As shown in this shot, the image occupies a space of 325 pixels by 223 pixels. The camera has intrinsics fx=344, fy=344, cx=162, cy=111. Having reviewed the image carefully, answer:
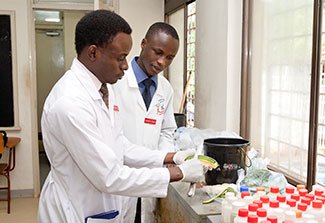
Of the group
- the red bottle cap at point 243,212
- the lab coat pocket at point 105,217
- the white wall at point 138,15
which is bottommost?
the lab coat pocket at point 105,217

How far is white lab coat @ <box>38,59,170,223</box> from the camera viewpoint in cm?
108

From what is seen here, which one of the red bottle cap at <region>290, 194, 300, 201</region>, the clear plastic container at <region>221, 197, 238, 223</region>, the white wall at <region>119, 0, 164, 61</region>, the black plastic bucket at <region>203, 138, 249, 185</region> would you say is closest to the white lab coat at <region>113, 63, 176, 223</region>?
the black plastic bucket at <region>203, 138, 249, 185</region>

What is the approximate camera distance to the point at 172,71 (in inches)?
159

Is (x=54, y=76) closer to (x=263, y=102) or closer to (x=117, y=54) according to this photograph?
(x=263, y=102)

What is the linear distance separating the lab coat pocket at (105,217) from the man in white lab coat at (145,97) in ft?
1.56

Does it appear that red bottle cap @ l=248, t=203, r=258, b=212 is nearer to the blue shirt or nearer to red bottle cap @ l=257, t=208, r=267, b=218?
red bottle cap @ l=257, t=208, r=267, b=218

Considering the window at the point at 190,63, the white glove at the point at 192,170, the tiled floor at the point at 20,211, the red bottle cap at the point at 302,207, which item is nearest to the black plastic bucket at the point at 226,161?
the white glove at the point at 192,170

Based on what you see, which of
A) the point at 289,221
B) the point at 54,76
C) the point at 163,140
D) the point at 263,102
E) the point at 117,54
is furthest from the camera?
the point at 54,76

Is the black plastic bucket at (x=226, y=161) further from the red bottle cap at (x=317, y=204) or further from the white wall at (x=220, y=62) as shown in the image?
the white wall at (x=220, y=62)

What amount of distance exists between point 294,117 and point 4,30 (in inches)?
131

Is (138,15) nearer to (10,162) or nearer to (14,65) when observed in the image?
(14,65)

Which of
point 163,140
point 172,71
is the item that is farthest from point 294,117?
point 172,71

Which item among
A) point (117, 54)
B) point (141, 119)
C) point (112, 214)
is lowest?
point (112, 214)

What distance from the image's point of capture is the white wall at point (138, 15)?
4031mm
